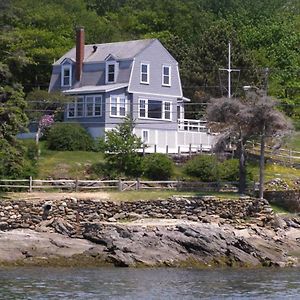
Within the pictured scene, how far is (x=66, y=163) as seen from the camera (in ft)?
208

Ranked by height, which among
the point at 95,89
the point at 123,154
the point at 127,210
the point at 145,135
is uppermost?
the point at 95,89

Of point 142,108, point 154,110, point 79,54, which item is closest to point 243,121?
point 142,108

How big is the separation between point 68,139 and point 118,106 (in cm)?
600

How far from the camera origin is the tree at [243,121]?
59.2m

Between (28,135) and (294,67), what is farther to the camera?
(294,67)

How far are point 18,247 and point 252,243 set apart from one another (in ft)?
38.1

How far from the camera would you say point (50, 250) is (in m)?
48.9

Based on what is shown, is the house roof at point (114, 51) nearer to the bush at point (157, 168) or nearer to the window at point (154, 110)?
the window at point (154, 110)

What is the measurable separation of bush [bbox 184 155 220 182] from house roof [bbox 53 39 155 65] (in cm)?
1181

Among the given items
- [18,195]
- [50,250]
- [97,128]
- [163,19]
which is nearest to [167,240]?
[50,250]

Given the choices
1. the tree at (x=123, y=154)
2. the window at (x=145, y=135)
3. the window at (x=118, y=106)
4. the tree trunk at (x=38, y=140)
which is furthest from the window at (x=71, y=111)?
the tree at (x=123, y=154)

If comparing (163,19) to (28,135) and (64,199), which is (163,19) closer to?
(28,135)

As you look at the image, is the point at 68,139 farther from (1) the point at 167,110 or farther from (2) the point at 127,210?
(2) the point at 127,210

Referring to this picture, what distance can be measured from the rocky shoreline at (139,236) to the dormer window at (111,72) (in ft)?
62.8
